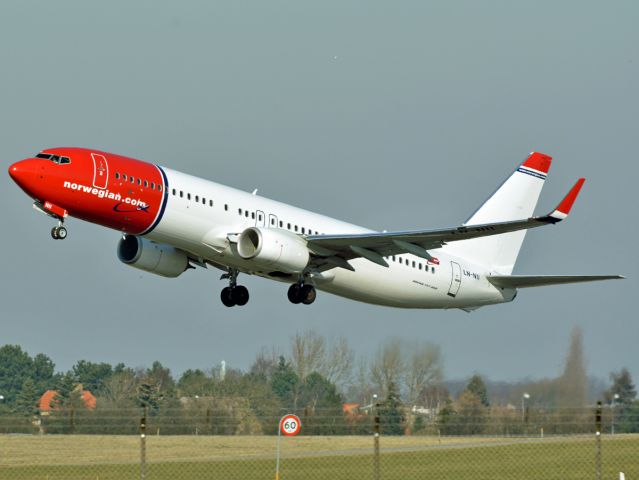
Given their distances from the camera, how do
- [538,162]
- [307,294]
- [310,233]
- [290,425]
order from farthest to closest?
[538,162]
[307,294]
[310,233]
[290,425]

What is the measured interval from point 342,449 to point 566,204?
10.1 m

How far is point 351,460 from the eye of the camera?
2970 centimetres

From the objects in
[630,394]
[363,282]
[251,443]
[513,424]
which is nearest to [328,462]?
[513,424]

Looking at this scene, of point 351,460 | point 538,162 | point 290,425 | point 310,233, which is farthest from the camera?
point 538,162

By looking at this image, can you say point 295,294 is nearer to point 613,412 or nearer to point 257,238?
point 257,238

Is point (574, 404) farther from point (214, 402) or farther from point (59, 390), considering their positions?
point (59, 390)

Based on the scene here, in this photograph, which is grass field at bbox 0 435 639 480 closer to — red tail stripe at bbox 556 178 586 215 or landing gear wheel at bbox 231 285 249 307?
red tail stripe at bbox 556 178 586 215

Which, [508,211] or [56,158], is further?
[508,211]

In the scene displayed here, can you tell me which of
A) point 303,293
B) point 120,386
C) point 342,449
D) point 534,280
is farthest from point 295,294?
point 120,386

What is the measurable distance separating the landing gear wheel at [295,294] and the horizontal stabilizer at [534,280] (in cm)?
939

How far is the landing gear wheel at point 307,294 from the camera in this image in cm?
→ 4150

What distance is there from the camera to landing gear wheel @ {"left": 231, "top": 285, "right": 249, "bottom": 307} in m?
44.4

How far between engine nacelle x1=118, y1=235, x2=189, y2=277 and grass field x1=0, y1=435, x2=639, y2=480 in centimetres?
821

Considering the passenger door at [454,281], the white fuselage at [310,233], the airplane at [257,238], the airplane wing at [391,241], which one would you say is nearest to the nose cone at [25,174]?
the airplane at [257,238]
